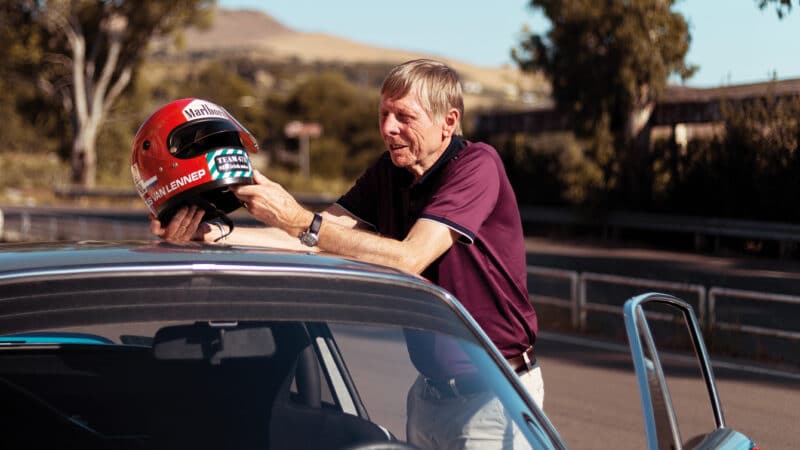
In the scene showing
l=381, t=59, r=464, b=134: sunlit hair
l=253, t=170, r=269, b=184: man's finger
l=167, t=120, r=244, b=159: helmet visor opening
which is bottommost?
l=253, t=170, r=269, b=184: man's finger

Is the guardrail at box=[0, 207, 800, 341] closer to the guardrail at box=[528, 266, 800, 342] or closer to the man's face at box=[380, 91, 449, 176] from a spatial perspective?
the guardrail at box=[528, 266, 800, 342]

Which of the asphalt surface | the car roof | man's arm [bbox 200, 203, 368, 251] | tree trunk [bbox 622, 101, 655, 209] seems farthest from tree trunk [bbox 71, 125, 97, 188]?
the car roof

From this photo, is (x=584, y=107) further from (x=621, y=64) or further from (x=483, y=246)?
(x=483, y=246)

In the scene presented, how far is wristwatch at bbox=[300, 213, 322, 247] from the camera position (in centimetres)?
A: 364

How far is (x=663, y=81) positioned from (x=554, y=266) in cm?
786

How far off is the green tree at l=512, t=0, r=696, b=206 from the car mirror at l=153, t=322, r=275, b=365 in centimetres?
2706

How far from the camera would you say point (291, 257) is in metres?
2.93

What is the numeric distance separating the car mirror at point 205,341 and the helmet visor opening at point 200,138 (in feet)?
2.58

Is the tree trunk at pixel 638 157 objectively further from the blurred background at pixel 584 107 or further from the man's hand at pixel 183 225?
the man's hand at pixel 183 225

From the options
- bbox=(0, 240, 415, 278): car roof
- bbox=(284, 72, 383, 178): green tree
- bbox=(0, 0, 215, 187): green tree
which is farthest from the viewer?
bbox=(284, 72, 383, 178): green tree

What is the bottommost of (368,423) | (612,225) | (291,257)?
(612,225)

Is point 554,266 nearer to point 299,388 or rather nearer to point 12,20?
point 299,388

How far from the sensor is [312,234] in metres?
3.64

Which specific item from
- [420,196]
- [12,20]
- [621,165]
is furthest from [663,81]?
[12,20]
